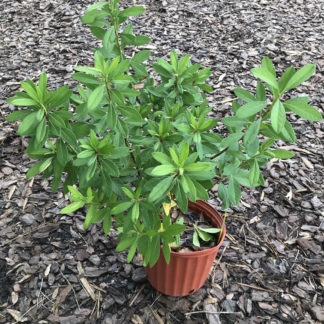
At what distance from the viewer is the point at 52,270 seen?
7.34 ft

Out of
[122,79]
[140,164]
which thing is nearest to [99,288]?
[140,164]

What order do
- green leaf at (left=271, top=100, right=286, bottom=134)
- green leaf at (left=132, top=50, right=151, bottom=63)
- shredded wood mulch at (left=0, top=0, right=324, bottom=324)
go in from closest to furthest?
green leaf at (left=271, top=100, right=286, bottom=134)
green leaf at (left=132, top=50, right=151, bottom=63)
shredded wood mulch at (left=0, top=0, right=324, bottom=324)

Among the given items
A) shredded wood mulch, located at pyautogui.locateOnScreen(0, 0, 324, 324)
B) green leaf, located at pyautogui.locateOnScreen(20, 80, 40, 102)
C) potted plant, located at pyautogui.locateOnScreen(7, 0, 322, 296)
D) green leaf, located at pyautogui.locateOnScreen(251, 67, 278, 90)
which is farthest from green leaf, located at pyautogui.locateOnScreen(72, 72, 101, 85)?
shredded wood mulch, located at pyautogui.locateOnScreen(0, 0, 324, 324)

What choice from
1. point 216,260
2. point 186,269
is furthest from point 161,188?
point 216,260

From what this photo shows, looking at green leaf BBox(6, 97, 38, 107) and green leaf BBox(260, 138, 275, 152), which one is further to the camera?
green leaf BBox(260, 138, 275, 152)

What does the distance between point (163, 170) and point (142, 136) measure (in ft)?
1.03

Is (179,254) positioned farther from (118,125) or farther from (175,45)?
(175,45)

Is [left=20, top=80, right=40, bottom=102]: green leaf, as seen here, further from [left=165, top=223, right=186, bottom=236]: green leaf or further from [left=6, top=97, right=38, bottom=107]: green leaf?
[left=165, top=223, right=186, bottom=236]: green leaf

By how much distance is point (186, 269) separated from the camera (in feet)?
5.99

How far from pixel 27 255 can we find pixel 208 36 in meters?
3.15

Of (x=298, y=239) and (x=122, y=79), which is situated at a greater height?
(x=122, y=79)

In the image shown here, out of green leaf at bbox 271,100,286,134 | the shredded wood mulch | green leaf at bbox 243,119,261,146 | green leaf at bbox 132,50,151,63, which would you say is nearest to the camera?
green leaf at bbox 271,100,286,134

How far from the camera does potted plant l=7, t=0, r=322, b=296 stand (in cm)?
118

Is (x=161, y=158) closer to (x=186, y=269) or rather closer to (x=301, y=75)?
(x=301, y=75)
